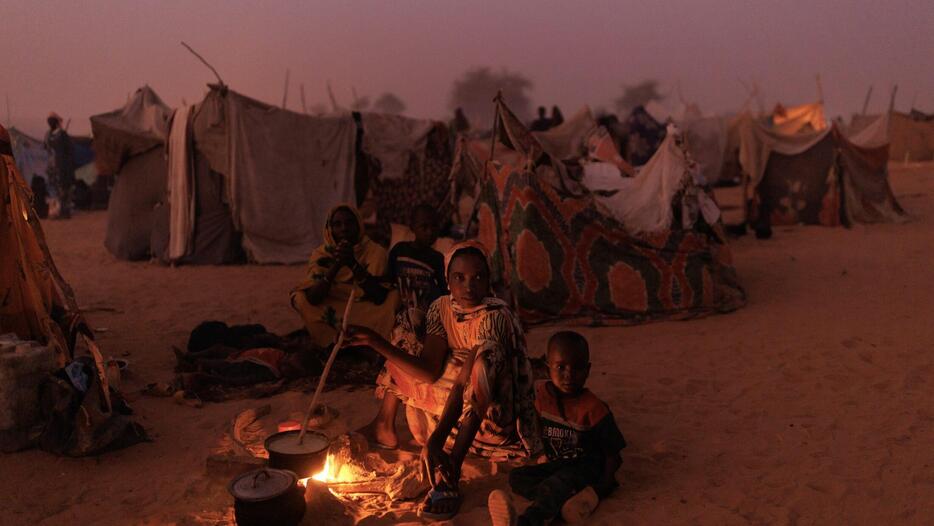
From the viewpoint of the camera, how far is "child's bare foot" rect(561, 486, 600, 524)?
7.31ft

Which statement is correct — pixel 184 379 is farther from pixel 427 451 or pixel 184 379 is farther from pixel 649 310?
pixel 649 310

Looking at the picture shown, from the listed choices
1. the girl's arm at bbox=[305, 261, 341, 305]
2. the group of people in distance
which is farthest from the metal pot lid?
the girl's arm at bbox=[305, 261, 341, 305]

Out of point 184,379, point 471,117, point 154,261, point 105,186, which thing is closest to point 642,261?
point 184,379

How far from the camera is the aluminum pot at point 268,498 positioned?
79.7 inches

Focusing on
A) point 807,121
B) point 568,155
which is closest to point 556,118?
point 568,155

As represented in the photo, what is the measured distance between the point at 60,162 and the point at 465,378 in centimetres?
1290

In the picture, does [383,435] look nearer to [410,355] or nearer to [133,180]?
[410,355]

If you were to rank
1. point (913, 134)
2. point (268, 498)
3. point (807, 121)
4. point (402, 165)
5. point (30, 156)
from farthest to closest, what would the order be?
point (913, 134)
point (807, 121)
point (30, 156)
point (402, 165)
point (268, 498)

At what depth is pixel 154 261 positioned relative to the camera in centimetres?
788

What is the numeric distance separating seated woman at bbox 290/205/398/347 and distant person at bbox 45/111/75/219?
1064 cm

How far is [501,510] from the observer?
212 centimetres

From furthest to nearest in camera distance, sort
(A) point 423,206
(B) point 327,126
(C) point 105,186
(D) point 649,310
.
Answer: (C) point 105,186 → (B) point 327,126 → (D) point 649,310 → (A) point 423,206

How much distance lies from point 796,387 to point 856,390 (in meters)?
0.28

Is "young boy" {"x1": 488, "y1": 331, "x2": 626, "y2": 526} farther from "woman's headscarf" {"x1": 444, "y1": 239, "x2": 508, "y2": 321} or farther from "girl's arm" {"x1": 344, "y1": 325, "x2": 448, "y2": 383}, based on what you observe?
"girl's arm" {"x1": 344, "y1": 325, "x2": 448, "y2": 383}
